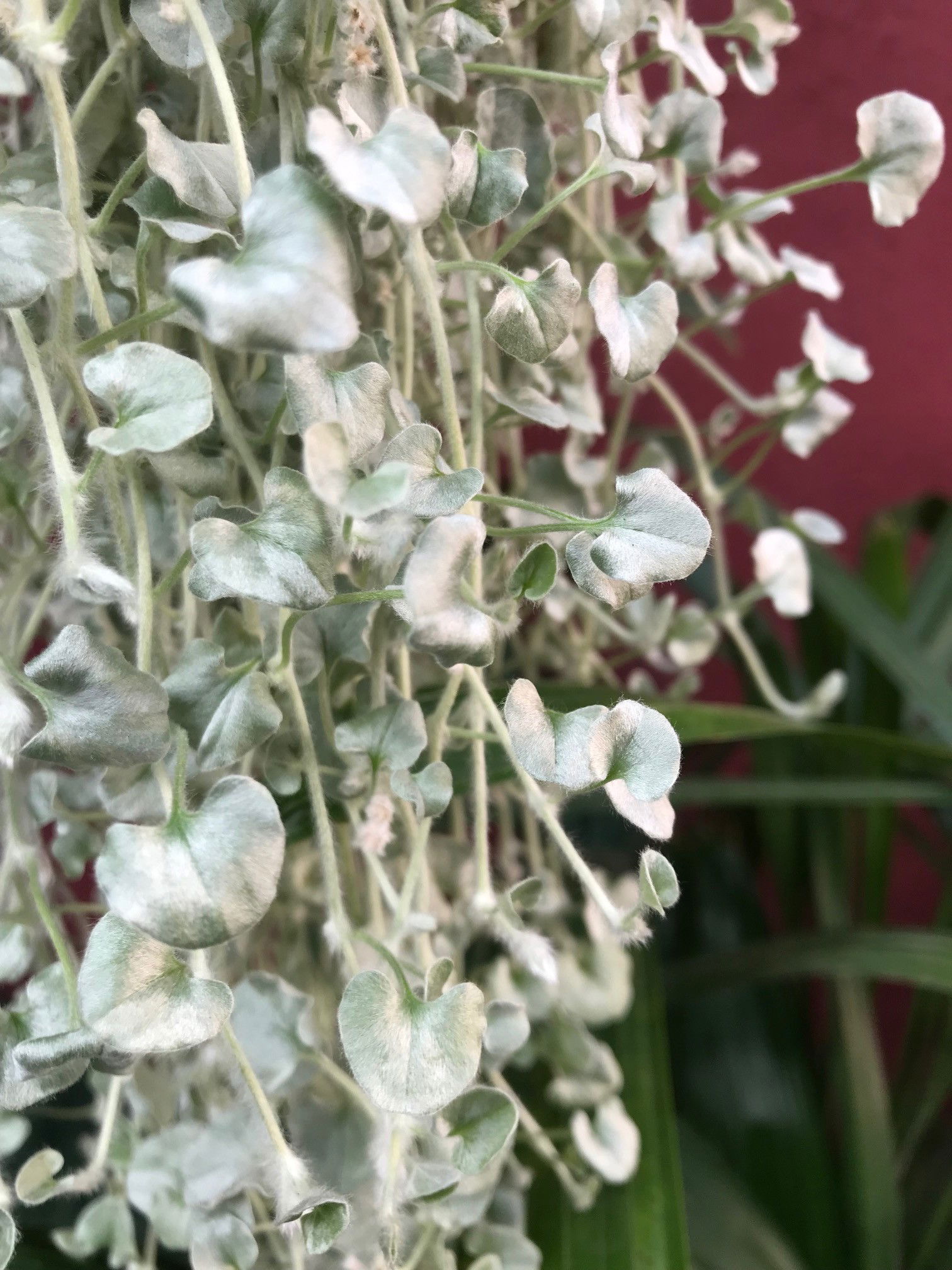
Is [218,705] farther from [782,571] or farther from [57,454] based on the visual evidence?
[782,571]

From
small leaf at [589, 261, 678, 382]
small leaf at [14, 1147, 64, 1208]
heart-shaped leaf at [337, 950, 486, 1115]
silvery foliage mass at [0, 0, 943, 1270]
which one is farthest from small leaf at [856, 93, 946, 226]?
small leaf at [14, 1147, 64, 1208]

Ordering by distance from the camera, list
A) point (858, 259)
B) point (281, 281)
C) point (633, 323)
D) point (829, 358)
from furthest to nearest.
A: point (858, 259) → point (829, 358) → point (633, 323) → point (281, 281)

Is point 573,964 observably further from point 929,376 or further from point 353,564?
point 929,376

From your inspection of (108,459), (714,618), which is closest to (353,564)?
(108,459)

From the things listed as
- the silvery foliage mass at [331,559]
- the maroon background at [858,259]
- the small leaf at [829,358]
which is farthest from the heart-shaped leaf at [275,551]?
the maroon background at [858,259]

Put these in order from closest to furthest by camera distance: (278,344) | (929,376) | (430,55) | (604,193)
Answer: (278,344)
(430,55)
(604,193)
(929,376)

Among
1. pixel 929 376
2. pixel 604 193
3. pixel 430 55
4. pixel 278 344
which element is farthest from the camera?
pixel 929 376

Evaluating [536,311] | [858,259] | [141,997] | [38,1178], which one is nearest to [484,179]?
[536,311]
